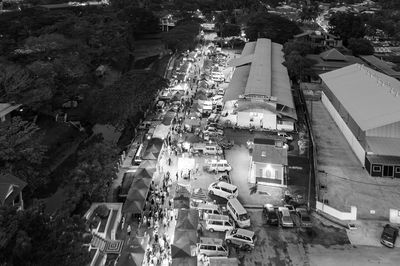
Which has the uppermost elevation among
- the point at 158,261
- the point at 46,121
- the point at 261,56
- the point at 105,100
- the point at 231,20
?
the point at 231,20

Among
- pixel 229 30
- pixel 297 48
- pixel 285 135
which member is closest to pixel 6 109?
pixel 285 135

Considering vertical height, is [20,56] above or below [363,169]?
above

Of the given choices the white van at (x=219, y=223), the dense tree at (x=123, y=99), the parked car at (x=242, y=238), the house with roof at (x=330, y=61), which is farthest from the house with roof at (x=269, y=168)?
the house with roof at (x=330, y=61)

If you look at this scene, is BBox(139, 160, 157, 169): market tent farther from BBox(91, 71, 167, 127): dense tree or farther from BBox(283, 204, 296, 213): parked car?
BBox(283, 204, 296, 213): parked car

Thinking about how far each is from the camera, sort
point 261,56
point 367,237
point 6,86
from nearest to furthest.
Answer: point 367,237 < point 6,86 < point 261,56

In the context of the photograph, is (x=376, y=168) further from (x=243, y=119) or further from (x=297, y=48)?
(x=297, y=48)

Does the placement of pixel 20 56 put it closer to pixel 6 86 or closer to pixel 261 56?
pixel 6 86

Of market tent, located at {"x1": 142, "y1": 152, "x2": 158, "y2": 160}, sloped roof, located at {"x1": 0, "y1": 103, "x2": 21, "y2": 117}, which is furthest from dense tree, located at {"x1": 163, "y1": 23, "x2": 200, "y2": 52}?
market tent, located at {"x1": 142, "y1": 152, "x2": 158, "y2": 160}

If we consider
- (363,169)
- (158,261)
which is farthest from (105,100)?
(363,169)
